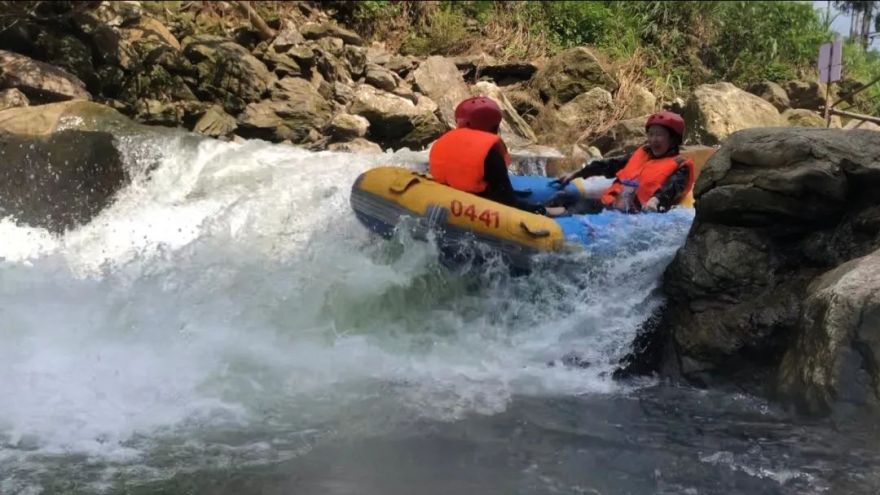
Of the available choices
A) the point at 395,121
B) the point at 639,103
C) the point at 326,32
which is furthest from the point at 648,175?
the point at 326,32

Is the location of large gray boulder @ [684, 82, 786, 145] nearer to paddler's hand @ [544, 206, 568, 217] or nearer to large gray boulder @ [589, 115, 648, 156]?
large gray boulder @ [589, 115, 648, 156]

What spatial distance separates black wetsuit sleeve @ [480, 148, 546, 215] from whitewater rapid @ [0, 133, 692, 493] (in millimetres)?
569

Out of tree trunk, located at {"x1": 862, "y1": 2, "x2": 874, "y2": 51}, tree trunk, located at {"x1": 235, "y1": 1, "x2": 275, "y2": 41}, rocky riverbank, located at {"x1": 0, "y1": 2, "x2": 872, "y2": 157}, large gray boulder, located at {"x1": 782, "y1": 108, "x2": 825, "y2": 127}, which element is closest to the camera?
rocky riverbank, located at {"x1": 0, "y1": 2, "x2": 872, "y2": 157}

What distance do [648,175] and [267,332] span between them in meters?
2.63

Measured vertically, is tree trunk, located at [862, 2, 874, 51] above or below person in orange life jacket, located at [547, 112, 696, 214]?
above

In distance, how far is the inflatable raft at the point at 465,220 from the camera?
186 inches

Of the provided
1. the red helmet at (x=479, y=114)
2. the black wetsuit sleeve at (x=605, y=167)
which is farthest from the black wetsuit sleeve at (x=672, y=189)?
the red helmet at (x=479, y=114)

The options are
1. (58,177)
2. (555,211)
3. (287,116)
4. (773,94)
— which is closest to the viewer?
(555,211)

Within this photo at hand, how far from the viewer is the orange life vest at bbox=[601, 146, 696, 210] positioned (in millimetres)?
5383

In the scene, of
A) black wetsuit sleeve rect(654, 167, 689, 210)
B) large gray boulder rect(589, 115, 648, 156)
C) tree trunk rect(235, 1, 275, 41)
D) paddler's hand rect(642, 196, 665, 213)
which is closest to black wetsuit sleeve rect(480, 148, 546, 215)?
paddler's hand rect(642, 196, 665, 213)

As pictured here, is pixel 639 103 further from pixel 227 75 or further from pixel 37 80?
pixel 37 80

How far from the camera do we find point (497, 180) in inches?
201

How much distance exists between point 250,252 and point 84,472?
2925 mm

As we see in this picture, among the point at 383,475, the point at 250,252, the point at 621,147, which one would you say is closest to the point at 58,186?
the point at 250,252
